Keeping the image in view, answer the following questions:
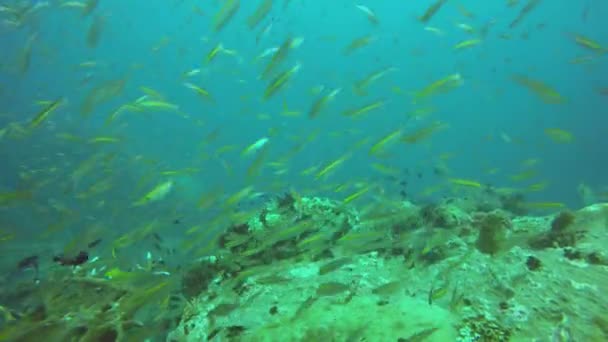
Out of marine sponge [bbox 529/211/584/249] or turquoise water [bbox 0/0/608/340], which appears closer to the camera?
marine sponge [bbox 529/211/584/249]

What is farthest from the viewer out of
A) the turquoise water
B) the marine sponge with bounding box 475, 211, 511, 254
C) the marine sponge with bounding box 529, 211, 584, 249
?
the turquoise water

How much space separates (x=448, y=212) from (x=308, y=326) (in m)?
2.94

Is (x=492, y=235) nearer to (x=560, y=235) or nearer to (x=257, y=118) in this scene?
(x=560, y=235)

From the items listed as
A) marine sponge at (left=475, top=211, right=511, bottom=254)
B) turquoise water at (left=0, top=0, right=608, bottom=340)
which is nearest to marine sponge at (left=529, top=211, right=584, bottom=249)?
marine sponge at (left=475, top=211, right=511, bottom=254)

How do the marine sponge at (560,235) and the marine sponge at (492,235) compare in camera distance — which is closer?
the marine sponge at (492,235)

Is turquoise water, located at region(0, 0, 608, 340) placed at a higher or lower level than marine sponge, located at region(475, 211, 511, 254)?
lower

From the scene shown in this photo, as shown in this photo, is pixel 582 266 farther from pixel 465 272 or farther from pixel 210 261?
pixel 210 261

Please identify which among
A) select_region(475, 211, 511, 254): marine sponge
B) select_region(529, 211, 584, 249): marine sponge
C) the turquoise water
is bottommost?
the turquoise water

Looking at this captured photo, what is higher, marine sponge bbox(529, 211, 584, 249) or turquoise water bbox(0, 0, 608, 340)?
marine sponge bbox(529, 211, 584, 249)

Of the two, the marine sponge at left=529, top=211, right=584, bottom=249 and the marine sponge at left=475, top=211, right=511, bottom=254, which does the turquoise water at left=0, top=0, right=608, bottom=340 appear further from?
the marine sponge at left=529, top=211, right=584, bottom=249

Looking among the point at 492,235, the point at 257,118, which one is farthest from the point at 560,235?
the point at 257,118

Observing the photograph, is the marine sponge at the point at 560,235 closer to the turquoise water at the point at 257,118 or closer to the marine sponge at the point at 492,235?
the marine sponge at the point at 492,235

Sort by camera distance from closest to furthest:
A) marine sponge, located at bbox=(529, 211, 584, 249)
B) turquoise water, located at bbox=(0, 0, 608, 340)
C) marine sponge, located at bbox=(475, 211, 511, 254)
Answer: marine sponge, located at bbox=(475, 211, 511, 254), marine sponge, located at bbox=(529, 211, 584, 249), turquoise water, located at bbox=(0, 0, 608, 340)

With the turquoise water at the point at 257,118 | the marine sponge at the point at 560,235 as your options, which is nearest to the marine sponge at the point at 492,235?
the marine sponge at the point at 560,235
